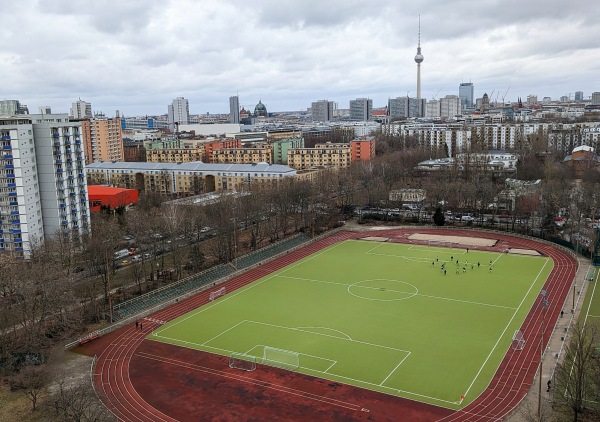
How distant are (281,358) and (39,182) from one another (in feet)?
103

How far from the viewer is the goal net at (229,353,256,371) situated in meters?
25.7

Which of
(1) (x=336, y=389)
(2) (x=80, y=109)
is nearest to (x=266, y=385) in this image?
(1) (x=336, y=389)

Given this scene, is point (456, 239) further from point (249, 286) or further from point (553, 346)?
point (553, 346)

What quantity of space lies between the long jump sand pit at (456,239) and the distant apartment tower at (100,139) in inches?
2617

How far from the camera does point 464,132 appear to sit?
107188 mm

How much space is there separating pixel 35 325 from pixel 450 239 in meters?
35.9

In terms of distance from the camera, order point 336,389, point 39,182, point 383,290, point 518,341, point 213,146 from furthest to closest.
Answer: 1. point 213,146
2. point 39,182
3. point 383,290
4. point 518,341
5. point 336,389

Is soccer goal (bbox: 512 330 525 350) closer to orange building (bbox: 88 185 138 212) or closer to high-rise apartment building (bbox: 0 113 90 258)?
high-rise apartment building (bbox: 0 113 90 258)

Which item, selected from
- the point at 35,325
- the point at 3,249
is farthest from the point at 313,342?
the point at 3,249

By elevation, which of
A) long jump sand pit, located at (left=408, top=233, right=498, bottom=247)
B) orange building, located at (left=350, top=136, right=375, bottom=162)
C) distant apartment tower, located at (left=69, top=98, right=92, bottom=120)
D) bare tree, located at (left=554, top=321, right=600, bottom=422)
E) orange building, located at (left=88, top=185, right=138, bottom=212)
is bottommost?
long jump sand pit, located at (left=408, top=233, right=498, bottom=247)

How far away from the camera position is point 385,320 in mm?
31375

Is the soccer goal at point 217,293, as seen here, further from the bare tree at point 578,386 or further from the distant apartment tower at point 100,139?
the distant apartment tower at point 100,139

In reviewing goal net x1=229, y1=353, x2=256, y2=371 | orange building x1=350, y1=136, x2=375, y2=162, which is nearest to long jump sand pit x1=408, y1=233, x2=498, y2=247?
goal net x1=229, y1=353, x2=256, y2=371

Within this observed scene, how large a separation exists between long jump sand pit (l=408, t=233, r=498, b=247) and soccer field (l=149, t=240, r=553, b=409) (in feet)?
12.4
